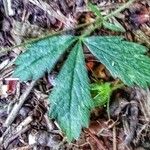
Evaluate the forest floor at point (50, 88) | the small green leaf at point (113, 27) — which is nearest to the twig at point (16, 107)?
the forest floor at point (50, 88)

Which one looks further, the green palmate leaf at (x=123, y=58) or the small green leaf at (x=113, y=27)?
the small green leaf at (x=113, y=27)

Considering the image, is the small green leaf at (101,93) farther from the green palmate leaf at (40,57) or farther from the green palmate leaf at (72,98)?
the green palmate leaf at (40,57)

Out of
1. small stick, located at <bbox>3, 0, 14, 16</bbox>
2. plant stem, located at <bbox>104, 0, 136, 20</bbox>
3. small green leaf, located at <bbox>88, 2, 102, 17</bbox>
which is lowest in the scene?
plant stem, located at <bbox>104, 0, 136, 20</bbox>

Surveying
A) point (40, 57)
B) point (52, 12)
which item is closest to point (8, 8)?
point (52, 12)

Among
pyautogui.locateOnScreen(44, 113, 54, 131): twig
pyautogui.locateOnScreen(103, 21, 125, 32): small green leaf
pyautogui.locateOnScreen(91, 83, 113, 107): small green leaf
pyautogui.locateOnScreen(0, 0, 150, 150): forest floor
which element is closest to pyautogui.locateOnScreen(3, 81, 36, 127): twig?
pyautogui.locateOnScreen(0, 0, 150, 150): forest floor

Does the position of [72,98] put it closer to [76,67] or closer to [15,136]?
[76,67]

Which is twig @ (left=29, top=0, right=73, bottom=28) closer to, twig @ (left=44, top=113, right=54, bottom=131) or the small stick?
the small stick

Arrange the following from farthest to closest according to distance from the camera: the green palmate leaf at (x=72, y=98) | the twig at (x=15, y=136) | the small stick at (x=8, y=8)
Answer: the small stick at (x=8, y=8) < the twig at (x=15, y=136) < the green palmate leaf at (x=72, y=98)
